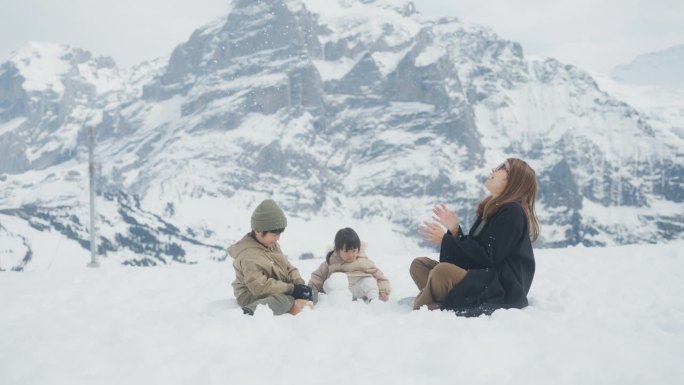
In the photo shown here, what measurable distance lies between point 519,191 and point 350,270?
3653 mm

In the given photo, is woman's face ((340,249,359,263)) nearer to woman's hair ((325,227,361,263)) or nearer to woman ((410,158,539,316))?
woman's hair ((325,227,361,263))

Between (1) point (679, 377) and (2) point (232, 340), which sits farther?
(2) point (232, 340)

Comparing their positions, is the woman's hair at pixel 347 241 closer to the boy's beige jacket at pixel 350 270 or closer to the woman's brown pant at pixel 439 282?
the boy's beige jacket at pixel 350 270

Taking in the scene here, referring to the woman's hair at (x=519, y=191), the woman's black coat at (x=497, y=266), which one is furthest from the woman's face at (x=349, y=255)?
the woman's hair at (x=519, y=191)

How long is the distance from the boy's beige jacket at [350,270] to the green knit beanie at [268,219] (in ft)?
6.46

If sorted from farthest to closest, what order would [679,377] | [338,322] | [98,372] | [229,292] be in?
[229,292] < [338,322] < [98,372] < [679,377]

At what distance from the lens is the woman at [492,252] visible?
7.77 meters

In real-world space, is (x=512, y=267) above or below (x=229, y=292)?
above

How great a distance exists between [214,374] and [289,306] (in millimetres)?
3287

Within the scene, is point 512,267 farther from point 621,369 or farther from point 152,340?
point 152,340

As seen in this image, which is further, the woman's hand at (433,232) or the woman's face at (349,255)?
the woman's face at (349,255)

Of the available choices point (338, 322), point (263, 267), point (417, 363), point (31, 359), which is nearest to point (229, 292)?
point (263, 267)

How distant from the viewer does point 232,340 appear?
6.62 metres

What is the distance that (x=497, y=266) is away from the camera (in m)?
7.87
